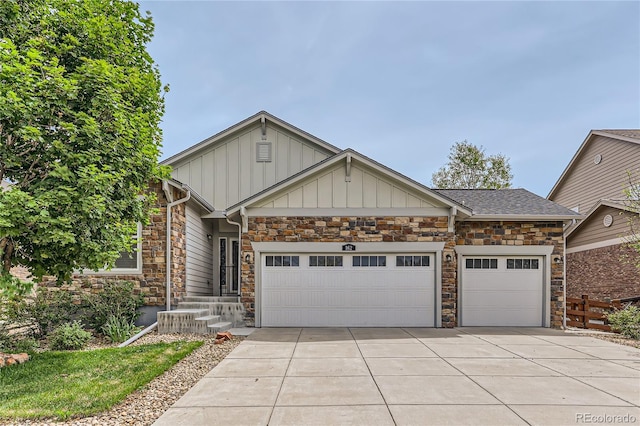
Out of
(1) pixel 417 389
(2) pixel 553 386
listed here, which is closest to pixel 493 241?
(2) pixel 553 386

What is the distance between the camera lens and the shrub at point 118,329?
8.59m

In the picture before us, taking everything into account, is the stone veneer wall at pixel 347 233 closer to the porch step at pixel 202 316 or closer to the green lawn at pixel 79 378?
the porch step at pixel 202 316

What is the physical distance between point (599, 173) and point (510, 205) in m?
9.98

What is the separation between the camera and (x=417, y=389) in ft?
16.5

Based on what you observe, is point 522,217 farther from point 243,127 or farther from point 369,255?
point 243,127

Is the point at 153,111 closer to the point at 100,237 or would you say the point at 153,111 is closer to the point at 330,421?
the point at 100,237

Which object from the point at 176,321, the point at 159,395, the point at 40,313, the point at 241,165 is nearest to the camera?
the point at 159,395

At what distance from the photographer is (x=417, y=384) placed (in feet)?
17.1

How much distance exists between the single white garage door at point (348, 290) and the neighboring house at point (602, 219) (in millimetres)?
5958

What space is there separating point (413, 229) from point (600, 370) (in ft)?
16.8

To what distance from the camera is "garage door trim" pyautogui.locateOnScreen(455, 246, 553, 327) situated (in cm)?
1068

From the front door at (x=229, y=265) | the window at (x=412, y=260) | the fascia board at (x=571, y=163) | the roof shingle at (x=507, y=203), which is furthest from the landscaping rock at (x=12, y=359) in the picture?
the fascia board at (x=571, y=163)

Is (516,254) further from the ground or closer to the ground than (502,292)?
further from the ground
